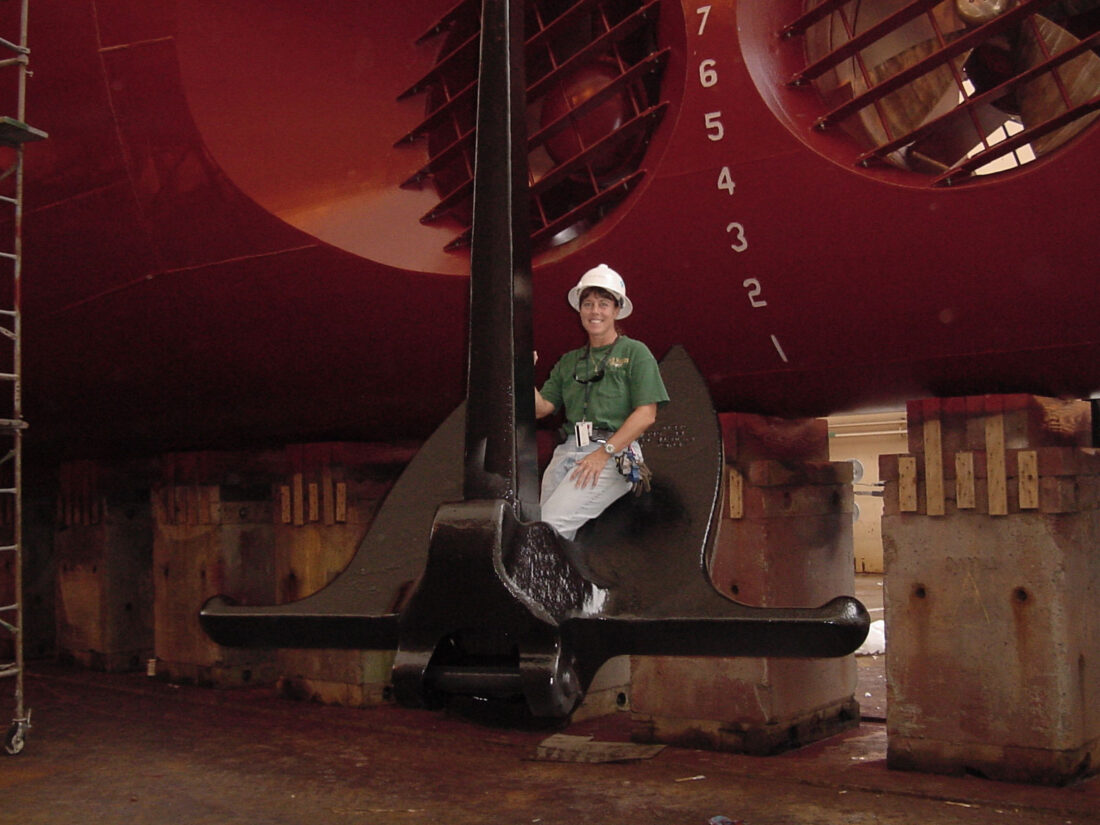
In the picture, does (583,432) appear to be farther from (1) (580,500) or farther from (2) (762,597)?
(2) (762,597)

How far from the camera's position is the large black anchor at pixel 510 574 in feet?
4.50

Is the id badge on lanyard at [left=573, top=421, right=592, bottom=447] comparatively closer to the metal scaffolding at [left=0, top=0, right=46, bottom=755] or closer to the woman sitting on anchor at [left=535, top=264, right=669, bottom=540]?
the woman sitting on anchor at [left=535, top=264, right=669, bottom=540]

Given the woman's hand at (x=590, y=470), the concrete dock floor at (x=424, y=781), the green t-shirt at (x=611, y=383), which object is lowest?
the concrete dock floor at (x=424, y=781)

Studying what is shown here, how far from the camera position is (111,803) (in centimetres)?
824

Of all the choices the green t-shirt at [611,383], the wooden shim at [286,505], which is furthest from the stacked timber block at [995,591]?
the wooden shim at [286,505]

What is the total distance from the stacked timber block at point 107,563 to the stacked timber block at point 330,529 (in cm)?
337

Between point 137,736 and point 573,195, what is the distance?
6854mm

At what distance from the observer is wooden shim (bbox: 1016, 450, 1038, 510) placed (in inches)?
294

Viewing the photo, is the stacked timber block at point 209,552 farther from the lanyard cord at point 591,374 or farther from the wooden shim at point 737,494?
the lanyard cord at point 591,374

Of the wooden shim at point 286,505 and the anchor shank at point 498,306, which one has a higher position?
the anchor shank at point 498,306

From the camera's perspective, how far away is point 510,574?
4.53 feet

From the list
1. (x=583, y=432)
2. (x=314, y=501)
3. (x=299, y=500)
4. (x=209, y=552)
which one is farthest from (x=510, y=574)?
(x=209, y=552)

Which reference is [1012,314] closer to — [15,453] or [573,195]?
[573,195]

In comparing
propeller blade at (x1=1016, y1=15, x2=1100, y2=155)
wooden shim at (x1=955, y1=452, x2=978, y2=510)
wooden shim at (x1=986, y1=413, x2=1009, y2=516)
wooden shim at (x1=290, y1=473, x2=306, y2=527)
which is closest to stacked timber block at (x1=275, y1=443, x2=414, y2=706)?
wooden shim at (x1=290, y1=473, x2=306, y2=527)
